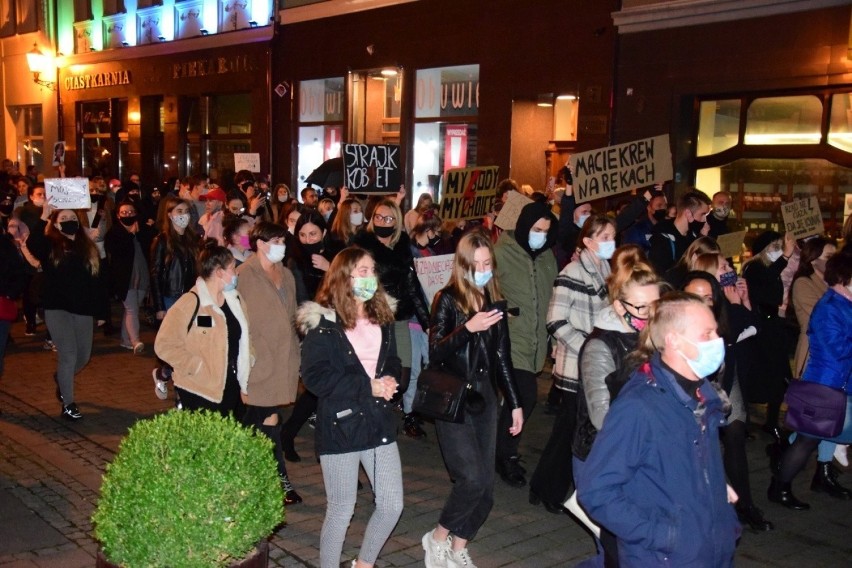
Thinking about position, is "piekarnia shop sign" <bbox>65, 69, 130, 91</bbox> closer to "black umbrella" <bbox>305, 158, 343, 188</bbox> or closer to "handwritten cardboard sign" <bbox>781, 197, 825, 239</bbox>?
"black umbrella" <bbox>305, 158, 343, 188</bbox>

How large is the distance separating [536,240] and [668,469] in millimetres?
4072

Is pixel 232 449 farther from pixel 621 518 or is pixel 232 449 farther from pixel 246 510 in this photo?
pixel 621 518

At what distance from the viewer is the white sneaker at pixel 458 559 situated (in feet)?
17.8

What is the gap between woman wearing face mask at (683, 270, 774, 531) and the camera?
5820mm

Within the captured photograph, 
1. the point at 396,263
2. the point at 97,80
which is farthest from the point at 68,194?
the point at 97,80

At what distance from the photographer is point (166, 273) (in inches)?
370

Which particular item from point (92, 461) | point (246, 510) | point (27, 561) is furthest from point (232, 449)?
point (92, 461)

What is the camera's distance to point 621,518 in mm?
3391

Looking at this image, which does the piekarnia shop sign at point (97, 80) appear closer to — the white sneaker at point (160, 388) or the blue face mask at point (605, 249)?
the white sneaker at point (160, 388)

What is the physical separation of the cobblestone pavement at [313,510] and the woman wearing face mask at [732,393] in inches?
6.8

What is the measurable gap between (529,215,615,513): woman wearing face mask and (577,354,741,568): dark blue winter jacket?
259cm

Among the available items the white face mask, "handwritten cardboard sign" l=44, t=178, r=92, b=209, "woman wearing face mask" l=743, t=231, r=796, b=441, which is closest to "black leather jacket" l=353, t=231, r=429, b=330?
the white face mask

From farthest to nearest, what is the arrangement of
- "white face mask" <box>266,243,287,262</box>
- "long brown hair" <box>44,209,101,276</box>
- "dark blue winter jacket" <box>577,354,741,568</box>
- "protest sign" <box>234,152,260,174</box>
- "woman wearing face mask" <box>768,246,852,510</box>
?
"protest sign" <box>234,152,260,174</box>
"long brown hair" <box>44,209,101,276</box>
"woman wearing face mask" <box>768,246,852,510</box>
"white face mask" <box>266,243,287,262</box>
"dark blue winter jacket" <box>577,354,741,568</box>

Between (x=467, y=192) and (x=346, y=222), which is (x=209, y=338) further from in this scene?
(x=467, y=192)
